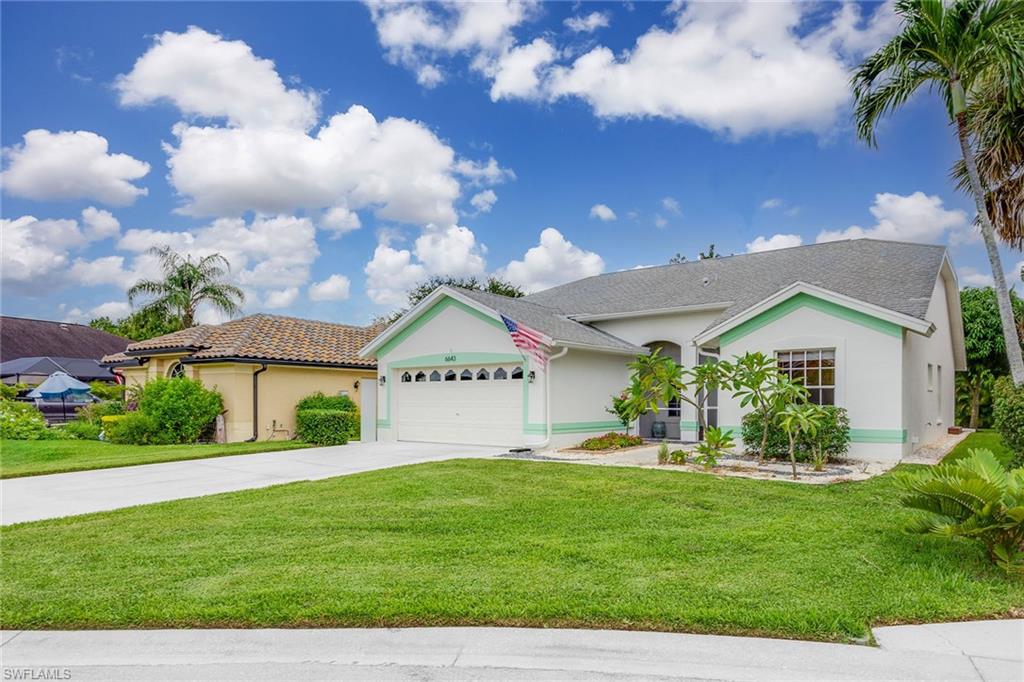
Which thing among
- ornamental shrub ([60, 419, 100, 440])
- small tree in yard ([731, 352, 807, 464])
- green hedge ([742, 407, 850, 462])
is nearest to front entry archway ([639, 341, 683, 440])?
green hedge ([742, 407, 850, 462])

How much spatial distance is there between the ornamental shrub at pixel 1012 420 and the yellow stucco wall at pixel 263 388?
18.2 metres

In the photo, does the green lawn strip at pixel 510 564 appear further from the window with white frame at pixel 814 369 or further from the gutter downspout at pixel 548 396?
the gutter downspout at pixel 548 396

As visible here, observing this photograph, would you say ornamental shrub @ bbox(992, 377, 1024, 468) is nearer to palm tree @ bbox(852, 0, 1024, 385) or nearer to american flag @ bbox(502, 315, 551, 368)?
palm tree @ bbox(852, 0, 1024, 385)

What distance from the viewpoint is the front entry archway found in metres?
18.8

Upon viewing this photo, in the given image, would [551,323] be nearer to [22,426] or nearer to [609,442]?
[609,442]

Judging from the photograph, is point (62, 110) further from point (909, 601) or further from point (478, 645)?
point (909, 601)

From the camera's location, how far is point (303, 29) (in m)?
13.8

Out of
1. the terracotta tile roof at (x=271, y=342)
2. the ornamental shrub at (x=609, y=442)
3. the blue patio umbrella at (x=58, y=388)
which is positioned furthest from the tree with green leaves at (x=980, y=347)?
the blue patio umbrella at (x=58, y=388)

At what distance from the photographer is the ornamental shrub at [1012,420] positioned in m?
9.26

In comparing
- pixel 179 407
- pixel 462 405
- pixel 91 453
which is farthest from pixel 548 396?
pixel 91 453

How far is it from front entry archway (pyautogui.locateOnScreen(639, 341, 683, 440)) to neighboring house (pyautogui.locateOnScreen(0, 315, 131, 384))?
27.3m

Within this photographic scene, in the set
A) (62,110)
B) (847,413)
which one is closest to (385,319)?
(62,110)

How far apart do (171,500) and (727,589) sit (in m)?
8.35

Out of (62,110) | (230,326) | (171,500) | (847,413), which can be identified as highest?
(62,110)
